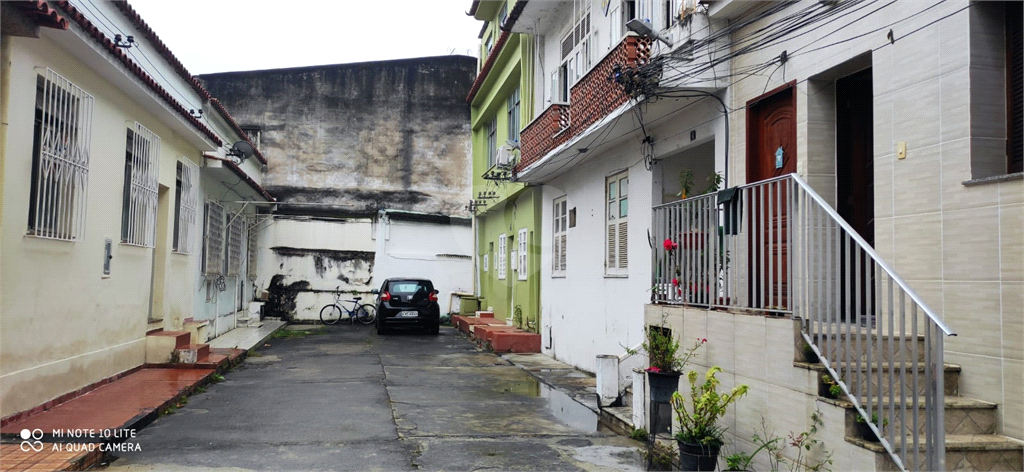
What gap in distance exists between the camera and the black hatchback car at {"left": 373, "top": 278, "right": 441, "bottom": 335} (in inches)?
724

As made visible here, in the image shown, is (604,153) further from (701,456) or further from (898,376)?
(898,376)

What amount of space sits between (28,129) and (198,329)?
5849 millimetres

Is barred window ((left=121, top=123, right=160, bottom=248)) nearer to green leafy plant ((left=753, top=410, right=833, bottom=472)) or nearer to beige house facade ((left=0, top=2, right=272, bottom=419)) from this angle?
beige house facade ((left=0, top=2, right=272, bottom=419))

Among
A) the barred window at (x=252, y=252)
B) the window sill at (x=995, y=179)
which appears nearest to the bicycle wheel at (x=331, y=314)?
the barred window at (x=252, y=252)

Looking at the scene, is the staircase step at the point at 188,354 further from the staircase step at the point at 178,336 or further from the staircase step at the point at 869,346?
the staircase step at the point at 869,346

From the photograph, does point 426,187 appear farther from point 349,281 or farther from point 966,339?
point 966,339

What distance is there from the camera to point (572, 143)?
10461 millimetres

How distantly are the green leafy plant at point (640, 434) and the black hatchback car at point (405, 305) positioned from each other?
12.0 metres

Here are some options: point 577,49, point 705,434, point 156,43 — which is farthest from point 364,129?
point 705,434

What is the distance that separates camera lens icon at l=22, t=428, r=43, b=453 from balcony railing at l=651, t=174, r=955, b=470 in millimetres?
5308

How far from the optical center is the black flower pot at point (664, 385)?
6.23 metres

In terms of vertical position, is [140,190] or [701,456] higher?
[140,190]

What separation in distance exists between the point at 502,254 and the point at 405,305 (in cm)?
278

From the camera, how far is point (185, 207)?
12094mm
